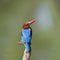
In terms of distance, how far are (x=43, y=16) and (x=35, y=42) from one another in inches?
8.6

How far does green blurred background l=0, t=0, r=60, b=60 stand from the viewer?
53.7 inches

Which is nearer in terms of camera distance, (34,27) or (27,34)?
(27,34)

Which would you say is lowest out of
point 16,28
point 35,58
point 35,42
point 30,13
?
point 35,58

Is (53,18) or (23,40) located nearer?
(23,40)

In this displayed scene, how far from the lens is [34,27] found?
1419mm

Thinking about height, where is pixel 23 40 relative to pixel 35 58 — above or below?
above

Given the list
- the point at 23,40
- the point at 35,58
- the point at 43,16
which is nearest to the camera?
the point at 23,40

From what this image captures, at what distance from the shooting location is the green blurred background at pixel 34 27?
4.47 ft

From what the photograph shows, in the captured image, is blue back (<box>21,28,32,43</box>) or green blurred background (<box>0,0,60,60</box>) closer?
blue back (<box>21,28,32,43</box>)

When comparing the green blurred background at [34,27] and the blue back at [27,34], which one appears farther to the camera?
the green blurred background at [34,27]

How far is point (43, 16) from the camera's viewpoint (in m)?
1.46

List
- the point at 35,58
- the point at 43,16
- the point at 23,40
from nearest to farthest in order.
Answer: the point at 23,40
the point at 35,58
the point at 43,16

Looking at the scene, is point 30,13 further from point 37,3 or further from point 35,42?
point 35,42

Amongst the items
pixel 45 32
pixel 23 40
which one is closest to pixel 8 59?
pixel 45 32
